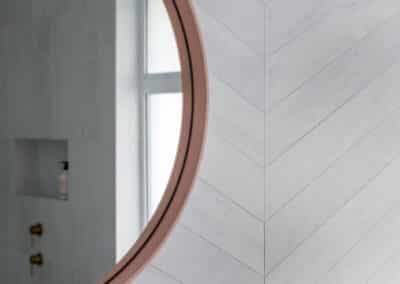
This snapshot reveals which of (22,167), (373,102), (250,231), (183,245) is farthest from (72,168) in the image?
(373,102)

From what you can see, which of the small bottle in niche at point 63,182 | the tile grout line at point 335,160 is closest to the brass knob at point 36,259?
the small bottle in niche at point 63,182

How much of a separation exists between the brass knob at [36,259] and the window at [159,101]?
0.65 ft

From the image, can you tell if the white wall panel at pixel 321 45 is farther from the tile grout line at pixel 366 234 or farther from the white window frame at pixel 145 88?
the tile grout line at pixel 366 234

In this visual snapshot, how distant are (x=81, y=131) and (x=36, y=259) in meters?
0.23

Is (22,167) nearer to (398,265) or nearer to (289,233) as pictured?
(289,233)

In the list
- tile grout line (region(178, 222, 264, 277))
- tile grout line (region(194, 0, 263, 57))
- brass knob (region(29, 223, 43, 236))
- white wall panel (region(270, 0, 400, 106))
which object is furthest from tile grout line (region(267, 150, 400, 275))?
brass knob (region(29, 223, 43, 236))

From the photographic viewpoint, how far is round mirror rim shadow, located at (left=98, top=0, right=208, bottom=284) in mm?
1015

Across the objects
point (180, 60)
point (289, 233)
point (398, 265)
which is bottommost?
point (398, 265)

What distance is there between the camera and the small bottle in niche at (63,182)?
90 cm

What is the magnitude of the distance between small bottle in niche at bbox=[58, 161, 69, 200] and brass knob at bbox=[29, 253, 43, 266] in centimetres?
10

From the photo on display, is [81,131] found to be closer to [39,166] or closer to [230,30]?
[39,166]

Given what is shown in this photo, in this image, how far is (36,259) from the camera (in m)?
0.91

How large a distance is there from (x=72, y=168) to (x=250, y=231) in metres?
0.41

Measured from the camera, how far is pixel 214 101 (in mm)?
1084
